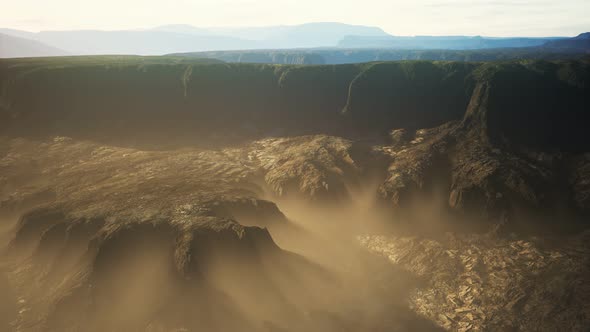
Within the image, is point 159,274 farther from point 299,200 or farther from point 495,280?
point 495,280

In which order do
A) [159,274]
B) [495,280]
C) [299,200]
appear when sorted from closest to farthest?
[159,274] → [495,280] → [299,200]

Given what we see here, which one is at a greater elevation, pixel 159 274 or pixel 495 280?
pixel 159 274

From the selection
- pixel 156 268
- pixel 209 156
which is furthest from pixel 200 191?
pixel 209 156

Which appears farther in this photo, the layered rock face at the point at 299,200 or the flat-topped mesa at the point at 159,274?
the layered rock face at the point at 299,200

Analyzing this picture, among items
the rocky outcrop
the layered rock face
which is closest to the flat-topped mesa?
the layered rock face

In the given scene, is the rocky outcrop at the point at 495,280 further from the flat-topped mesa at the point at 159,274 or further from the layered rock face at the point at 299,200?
the flat-topped mesa at the point at 159,274

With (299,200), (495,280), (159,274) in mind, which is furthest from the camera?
(299,200)

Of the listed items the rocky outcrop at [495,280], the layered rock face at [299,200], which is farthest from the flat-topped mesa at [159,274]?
the rocky outcrop at [495,280]

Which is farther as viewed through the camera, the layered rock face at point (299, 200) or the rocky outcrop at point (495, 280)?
the layered rock face at point (299, 200)

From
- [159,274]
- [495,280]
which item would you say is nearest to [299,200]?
[159,274]

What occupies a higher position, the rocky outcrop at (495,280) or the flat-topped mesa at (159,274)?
the flat-topped mesa at (159,274)
